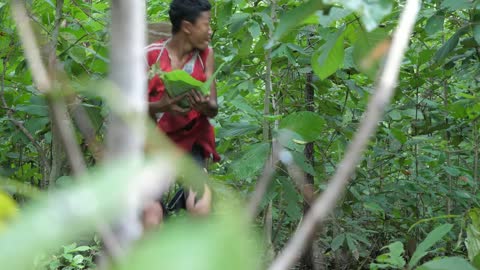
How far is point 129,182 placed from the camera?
0.30 metres

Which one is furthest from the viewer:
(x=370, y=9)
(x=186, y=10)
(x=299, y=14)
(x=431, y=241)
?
(x=186, y=10)

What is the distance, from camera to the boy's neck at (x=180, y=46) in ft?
8.65

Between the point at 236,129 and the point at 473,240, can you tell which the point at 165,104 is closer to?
the point at 236,129

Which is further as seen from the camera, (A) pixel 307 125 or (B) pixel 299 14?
(A) pixel 307 125

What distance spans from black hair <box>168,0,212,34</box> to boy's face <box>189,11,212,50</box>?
2cm

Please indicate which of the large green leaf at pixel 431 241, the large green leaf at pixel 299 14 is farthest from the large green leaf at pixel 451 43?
the large green leaf at pixel 299 14

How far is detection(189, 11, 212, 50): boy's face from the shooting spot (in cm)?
263

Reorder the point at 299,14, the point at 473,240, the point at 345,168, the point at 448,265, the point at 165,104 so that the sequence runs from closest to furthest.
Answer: the point at 345,168 → the point at 299,14 → the point at 448,265 → the point at 473,240 → the point at 165,104

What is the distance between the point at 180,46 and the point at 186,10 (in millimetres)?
147

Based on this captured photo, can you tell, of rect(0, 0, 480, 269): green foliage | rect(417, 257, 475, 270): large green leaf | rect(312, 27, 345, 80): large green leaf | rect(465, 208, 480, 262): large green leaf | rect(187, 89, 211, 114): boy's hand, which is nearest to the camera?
A: rect(417, 257, 475, 270): large green leaf

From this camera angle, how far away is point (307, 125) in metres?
2.56

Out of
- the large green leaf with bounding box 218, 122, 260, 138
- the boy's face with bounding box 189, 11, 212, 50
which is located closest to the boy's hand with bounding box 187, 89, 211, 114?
the boy's face with bounding box 189, 11, 212, 50

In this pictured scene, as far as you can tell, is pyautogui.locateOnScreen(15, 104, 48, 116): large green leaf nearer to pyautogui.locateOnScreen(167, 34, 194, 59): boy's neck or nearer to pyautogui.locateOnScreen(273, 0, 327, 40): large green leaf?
pyautogui.locateOnScreen(167, 34, 194, 59): boy's neck

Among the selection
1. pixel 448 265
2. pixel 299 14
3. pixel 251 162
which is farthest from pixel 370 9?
pixel 251 162
